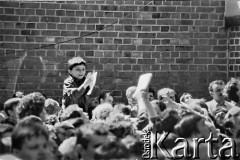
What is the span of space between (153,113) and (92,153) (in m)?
2.18

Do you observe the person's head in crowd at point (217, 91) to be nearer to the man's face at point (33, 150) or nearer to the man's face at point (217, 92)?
the man's face at point (217, 92)

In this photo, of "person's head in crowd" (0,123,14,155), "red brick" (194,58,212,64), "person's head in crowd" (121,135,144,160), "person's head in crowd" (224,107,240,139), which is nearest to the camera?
"person's head in crowd" (0,123,14,155)

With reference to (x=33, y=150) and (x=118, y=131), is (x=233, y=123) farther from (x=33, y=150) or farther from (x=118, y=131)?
(x=33, y=150)

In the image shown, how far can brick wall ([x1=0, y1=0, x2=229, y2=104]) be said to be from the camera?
14.2m

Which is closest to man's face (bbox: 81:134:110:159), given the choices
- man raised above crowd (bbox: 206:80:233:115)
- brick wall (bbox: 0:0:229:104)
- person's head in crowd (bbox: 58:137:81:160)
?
person's head in crowd (bbox: 58:137:81:160)

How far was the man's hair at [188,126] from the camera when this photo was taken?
748 cm

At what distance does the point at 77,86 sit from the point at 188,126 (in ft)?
17.3

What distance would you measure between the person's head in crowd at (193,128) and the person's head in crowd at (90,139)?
89cm

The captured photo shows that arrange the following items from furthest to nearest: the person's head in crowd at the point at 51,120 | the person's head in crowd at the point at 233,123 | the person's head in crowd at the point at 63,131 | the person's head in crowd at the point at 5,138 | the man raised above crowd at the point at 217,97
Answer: the man raised above crowd at the point at 217,97
the person's head in crowd at the point at 51,120
the person's head in crowd at the point at 233,123
the person's head in crowd at the point at 63,131
the person's head in crowd at the point at 5,138

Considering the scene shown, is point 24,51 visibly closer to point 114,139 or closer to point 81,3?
point 81,3

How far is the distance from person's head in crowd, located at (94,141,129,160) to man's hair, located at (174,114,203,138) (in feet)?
2.73

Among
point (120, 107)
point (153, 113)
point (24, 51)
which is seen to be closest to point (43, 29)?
point (24, 51)

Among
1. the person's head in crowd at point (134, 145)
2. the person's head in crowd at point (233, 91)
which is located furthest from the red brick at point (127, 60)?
the person's head in crowd at point (134, 145)

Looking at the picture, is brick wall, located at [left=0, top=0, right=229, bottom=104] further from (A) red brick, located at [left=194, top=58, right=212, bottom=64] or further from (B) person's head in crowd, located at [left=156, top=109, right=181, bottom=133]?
(B) person's head in crowd, located at [left=156, top=109, right=181, bottom=133]
